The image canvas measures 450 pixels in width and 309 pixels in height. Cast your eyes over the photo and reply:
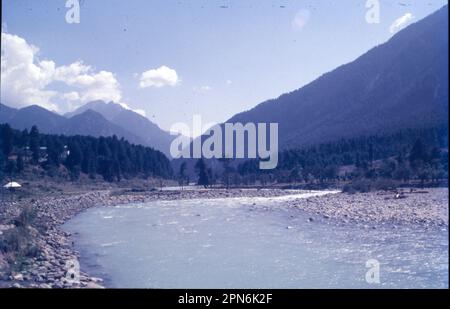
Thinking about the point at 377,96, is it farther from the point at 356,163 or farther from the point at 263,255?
the point at 263,255

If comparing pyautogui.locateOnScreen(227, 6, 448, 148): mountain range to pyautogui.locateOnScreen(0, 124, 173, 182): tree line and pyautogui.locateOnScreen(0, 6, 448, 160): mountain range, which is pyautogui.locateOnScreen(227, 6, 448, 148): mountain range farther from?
pyautogui.locateOnScreen(0, 124, 173, 182): tree line

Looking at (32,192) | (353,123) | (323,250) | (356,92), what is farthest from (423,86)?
(323,250)

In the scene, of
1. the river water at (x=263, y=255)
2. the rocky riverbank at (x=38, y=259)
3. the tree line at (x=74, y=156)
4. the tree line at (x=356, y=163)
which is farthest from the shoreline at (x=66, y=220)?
the tree line at (x=356, y=163)

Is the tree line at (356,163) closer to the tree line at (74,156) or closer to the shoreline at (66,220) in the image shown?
the tree line at (74,156)

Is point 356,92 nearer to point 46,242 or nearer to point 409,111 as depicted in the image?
point 409,111

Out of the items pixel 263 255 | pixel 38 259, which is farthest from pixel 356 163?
pixel 38 259

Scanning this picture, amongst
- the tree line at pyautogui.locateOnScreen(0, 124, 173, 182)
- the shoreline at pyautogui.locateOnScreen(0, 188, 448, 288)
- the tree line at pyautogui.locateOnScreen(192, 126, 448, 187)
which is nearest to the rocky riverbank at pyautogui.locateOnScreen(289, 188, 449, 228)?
the shoreline at pyautogui.locateOnScreen(0, 188, 448, 288)
